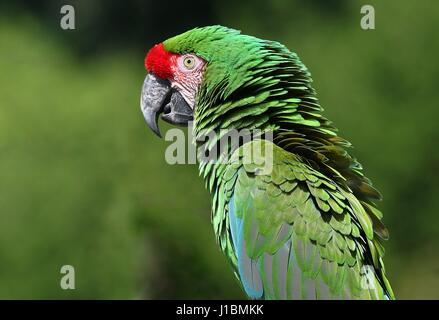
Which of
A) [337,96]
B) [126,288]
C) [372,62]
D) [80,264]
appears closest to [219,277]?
[126,288]

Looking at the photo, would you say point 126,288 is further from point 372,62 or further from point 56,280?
point 372,62

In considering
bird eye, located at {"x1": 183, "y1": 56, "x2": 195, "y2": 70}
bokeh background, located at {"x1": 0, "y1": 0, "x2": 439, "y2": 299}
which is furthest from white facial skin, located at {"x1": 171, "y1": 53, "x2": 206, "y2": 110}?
bokeh background, located at {"x1": 0, "y1": 0, "x2": 439, "y2": 299}

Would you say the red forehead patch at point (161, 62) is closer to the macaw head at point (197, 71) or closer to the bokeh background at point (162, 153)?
the macaw head at point (197, 71)

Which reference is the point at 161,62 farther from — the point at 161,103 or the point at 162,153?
the point at 162,153

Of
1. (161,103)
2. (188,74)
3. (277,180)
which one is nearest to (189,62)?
(188,74)

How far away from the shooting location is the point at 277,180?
4.75ft

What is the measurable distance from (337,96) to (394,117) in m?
0.34

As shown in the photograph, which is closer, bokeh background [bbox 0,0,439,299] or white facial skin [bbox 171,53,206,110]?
white facial skin [bbox 171,53,206,110]

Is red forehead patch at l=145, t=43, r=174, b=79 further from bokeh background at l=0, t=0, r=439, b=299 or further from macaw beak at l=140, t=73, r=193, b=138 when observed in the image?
bokeh background at l=0, t=0, r=439, b=299

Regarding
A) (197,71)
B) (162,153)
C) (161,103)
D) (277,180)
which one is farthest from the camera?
(162,153)

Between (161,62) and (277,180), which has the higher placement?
(161,62)

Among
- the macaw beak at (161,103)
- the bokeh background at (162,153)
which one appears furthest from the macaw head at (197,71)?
the bokeh background at (162,153)

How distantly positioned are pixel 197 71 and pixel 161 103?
18 cm

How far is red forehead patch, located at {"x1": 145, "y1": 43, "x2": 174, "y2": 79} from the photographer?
1.79m
